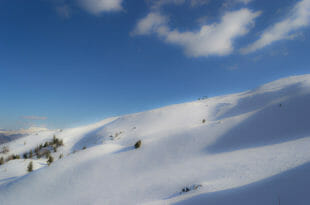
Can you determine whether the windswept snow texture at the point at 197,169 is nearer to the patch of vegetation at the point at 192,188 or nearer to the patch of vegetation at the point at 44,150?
the patch of vegetation at the point at 192,188

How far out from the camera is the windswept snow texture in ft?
10.3

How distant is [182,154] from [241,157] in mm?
2609

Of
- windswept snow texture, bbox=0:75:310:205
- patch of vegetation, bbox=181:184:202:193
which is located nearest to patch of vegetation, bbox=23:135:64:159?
windswept snow texture, bbox=0:75:310:205

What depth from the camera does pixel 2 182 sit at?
7.61 m

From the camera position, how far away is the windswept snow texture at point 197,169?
124 inches

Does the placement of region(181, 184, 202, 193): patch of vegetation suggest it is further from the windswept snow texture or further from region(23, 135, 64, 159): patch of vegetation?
region(23, 135, 64, 159): patch of vegetation

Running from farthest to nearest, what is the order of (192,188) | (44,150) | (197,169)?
(44,150)
(197,169)
(192,188)

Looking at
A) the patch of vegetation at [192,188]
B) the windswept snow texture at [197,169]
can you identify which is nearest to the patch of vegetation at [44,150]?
the windswept snow texture at [197,169]

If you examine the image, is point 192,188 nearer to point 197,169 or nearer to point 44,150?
point 197,169

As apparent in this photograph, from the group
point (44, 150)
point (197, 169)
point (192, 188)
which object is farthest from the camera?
point (44, 150)

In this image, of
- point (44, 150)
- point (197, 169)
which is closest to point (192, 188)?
point (197, 169)

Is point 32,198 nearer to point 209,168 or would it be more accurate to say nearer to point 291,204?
point 209,168

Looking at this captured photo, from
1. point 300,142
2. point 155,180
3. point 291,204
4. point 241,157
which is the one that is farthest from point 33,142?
point 300,142

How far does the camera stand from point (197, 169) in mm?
5496
